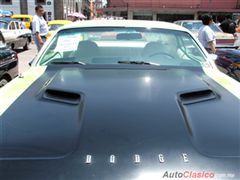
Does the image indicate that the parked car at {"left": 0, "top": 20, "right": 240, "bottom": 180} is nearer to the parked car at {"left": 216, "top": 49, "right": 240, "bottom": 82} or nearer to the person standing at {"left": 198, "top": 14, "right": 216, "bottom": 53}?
the parked car at {"left": 216, "top": 49, "right": 240, "bottom": 82}

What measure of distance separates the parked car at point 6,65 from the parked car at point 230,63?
3.65 m

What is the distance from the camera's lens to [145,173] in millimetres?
1576

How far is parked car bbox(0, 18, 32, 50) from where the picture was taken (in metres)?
15.7

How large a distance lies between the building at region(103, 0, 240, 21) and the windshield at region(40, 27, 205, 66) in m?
43.6

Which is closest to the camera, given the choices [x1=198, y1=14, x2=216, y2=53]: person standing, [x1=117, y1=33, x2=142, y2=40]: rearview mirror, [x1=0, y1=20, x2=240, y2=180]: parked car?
[x1=0, y1=20, x2=240, y2=180]: parked car

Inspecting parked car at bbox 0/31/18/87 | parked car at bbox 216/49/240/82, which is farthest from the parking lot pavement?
parked car at bbox 216/49/240/82

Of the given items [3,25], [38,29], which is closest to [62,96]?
[38,29]

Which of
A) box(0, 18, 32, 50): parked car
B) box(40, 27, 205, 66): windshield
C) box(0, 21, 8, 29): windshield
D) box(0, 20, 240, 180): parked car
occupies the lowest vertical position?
box(0, 18, 32, 50): parked car

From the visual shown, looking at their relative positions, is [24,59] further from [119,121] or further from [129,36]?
[119,121]

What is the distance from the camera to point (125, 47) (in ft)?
12.5

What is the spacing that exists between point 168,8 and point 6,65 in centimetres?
4476

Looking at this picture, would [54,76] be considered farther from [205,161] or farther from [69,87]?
[205,161]

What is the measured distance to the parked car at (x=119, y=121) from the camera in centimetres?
162

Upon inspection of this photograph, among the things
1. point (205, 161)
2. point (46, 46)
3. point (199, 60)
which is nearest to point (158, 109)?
point (205, 161)
